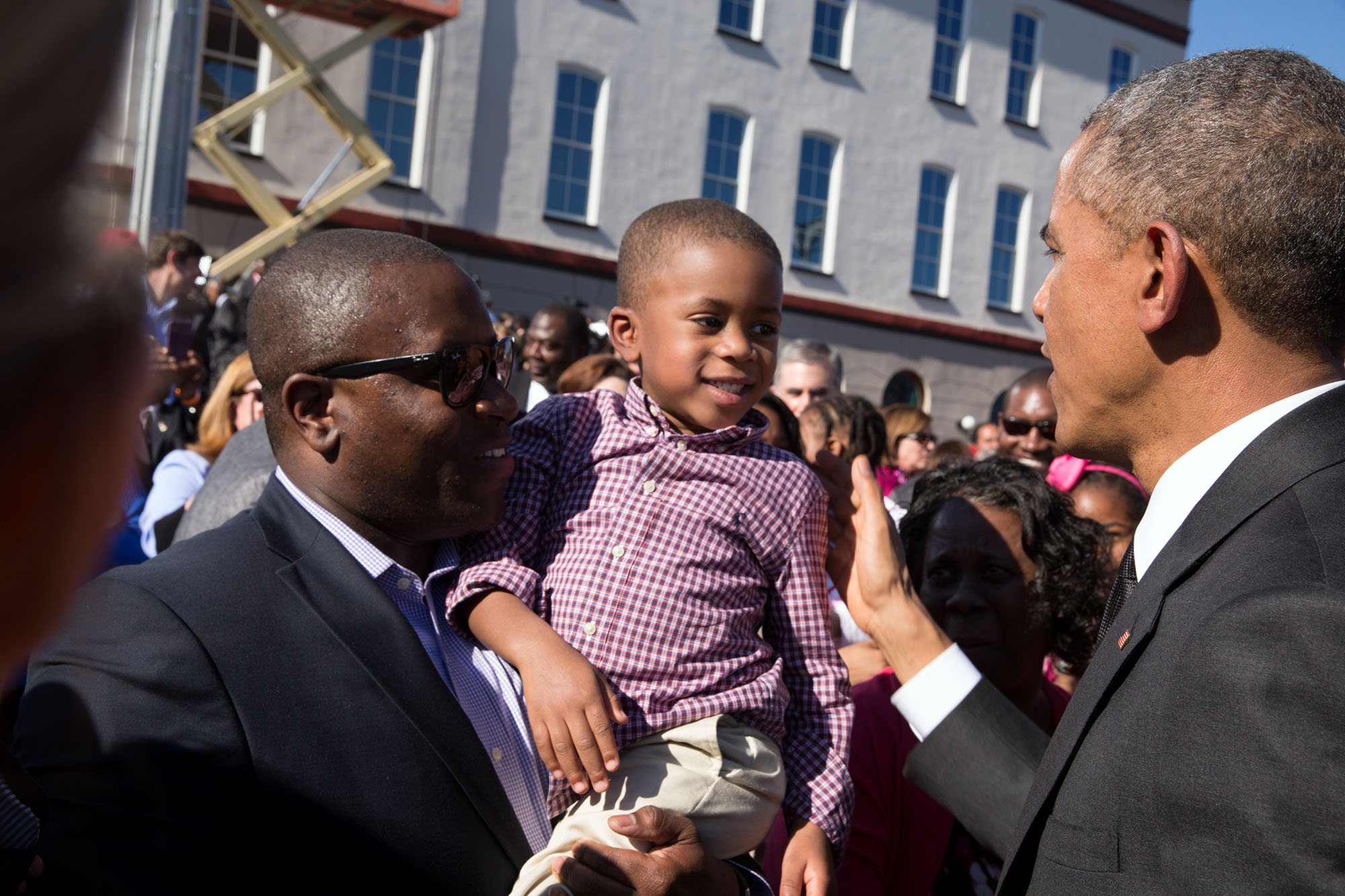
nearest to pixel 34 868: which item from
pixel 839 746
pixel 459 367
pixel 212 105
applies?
pixel 459 367

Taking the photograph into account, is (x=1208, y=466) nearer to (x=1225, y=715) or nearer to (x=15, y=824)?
(x=1225, y=715)

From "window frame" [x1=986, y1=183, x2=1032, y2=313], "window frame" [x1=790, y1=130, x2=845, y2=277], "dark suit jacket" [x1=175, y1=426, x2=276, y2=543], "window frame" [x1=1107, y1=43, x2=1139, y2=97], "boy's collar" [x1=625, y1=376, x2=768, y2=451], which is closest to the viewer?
"boy's collar" [x1=625, y1=376, x2=768, y2=451]

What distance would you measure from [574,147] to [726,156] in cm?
291

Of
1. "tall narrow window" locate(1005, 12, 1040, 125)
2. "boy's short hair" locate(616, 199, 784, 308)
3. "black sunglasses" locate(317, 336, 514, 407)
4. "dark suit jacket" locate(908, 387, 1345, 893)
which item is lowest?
"dark suit jacket" locate(908, 387, 1345, 893)

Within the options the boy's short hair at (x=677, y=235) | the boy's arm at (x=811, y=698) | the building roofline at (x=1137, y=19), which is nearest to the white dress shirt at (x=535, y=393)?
the boy's short hair at (x=677, y=235)

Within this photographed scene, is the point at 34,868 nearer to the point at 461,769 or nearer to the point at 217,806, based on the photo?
the point at 217,806

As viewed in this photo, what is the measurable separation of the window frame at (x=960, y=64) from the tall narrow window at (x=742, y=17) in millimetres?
4053

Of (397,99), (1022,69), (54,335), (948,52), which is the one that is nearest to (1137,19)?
(1022,69)

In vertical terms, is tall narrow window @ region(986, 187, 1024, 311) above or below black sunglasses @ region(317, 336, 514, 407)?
above

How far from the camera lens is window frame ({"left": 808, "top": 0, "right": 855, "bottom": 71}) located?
722 inches

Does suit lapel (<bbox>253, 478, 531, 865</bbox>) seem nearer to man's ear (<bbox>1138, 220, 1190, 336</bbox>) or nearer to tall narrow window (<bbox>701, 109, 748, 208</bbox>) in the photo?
man's ear (<bbox>1138, 220, 1190, 336</bbox>)

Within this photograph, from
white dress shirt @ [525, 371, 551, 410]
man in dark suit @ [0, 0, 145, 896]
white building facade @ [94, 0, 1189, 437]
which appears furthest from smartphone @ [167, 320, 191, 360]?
white building facade @ [94, 0, 1189, 437]

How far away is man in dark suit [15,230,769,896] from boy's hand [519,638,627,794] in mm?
119

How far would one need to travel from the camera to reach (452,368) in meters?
2.13
